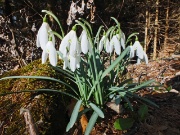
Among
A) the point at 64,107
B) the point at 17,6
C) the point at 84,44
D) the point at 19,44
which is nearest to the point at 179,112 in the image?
the point at 64,107

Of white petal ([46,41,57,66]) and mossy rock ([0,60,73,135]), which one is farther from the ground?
white petal ([46,41,57,66])

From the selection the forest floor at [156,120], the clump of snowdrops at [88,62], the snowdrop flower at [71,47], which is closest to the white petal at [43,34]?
the clump of snowdrops at [88,62]

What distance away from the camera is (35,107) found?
4.52 feet

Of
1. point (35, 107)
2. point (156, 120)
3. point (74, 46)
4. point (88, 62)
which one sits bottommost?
point (156, 120)

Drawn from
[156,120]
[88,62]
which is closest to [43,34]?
[88,62]

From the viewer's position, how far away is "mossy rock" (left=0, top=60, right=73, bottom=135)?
4.21 feet

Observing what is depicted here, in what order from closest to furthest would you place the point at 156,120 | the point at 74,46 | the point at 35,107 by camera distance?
the point at 74,46, the point at 35,107, the point at 156,120

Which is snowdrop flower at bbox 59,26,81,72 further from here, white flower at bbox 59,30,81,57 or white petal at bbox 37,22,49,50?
white petal at bbox 37,22,49,50

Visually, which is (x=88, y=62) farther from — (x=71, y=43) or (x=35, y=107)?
(x=35, y=107)

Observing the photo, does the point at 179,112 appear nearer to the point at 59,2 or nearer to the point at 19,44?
the point at 19,44

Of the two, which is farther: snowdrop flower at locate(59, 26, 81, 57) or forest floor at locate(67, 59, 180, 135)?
forest floor at locate(67, 59, 180, 135)

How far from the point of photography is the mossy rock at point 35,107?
128 centimetres

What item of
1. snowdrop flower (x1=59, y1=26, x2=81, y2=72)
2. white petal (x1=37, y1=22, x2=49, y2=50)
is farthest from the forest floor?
white petal (x1=37, y1=22, x2=49, y2=50)

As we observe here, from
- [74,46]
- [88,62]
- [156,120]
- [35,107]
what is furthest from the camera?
[156,120]
